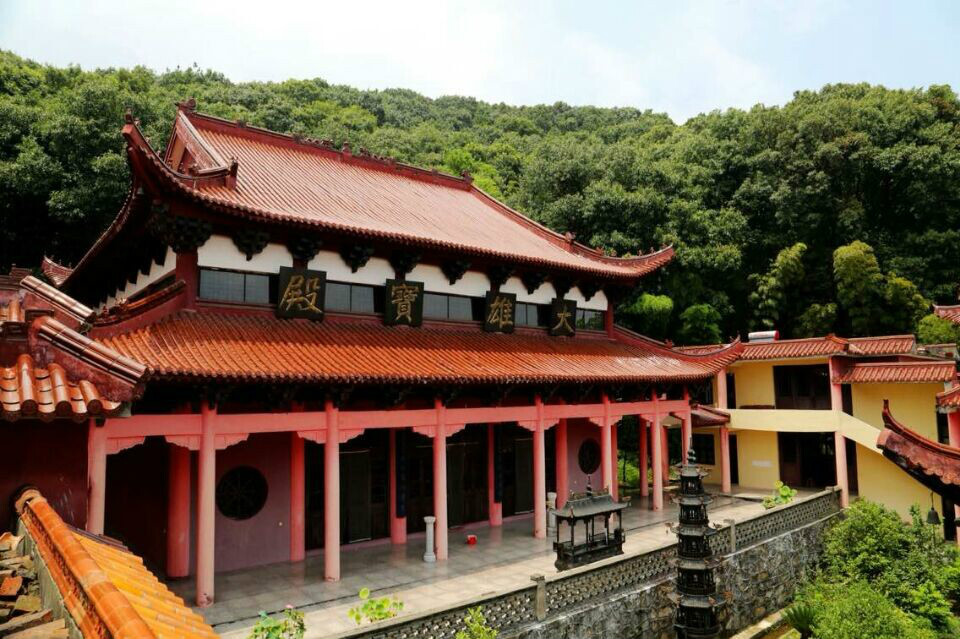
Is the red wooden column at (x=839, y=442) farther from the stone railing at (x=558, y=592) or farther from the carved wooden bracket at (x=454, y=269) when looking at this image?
the carved wooden bracket at (x=454, y=269)

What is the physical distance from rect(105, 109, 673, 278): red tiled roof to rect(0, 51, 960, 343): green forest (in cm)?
1298

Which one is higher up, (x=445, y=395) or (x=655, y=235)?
(x=655, y=235)

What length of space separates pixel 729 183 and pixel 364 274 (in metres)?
31.6

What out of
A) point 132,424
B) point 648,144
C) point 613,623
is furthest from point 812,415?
point 648,144

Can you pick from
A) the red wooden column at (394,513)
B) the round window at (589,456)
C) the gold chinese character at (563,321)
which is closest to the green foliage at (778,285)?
the round window at (589,456)

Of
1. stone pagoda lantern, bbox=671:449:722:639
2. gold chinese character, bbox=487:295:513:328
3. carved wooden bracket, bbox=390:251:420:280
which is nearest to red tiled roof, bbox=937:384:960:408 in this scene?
stone pagoda lantern, bbox=671:449:722:639

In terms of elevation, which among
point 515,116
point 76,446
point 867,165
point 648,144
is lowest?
point 76,446

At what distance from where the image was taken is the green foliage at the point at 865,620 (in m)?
9.91

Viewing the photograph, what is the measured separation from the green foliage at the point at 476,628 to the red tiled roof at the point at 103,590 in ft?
13.7

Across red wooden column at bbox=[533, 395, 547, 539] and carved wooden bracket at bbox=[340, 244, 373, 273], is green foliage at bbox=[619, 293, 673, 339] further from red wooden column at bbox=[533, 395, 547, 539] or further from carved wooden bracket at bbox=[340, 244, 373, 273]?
carved wooden bracket at bbox=[340, 244, 373, 273]

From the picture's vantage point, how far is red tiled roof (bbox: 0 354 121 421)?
4824 millimetres

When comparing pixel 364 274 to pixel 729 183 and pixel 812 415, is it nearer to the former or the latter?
pixel 812 415

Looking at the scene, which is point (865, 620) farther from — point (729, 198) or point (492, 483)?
point (729, 198)

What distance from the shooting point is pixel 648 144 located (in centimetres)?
4875
